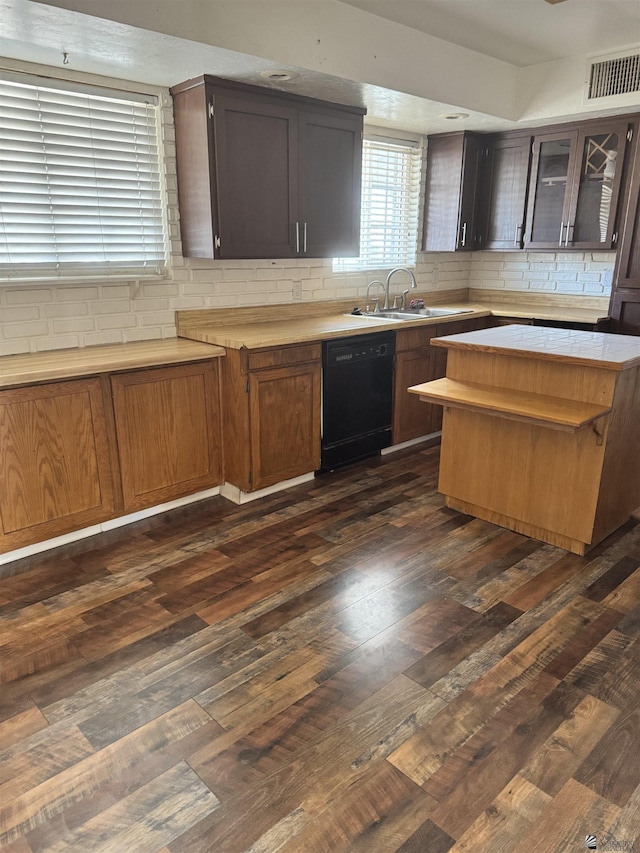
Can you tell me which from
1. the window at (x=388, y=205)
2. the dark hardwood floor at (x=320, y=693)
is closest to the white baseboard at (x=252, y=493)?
the dark hardwood floor at (x=320, y=693)

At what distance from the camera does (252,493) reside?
3.48m

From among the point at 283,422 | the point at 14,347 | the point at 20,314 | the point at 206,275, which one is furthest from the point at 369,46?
the point at 14,347

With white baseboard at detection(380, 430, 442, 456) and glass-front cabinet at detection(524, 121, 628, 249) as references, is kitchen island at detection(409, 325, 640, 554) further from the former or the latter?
glass-front cabinet at detection(524, 121, 628, 249)

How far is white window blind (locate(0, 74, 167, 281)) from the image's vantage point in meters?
2.82

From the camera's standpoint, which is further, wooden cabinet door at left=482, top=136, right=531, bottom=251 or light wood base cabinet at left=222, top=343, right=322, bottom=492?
wooden cabinet door at left=482, top=136, right=531, bottom=251

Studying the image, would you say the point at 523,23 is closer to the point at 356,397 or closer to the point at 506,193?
the point at 506,193

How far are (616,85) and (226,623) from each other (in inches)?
158

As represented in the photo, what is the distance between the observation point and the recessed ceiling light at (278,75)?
2.96 m

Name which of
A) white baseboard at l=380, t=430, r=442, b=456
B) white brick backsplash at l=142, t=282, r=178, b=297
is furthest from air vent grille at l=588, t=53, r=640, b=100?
white brick backsplash at l=142, t=282, r=178, b=297

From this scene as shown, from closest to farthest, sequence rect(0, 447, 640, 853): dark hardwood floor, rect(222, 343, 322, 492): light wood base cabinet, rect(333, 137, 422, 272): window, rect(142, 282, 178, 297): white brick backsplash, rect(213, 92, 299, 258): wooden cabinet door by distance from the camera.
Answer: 1. rect(0, 447, 640, 853): dark hardwood floor
2. rect(213, 92, 299, 258): wooden cabinet door
3. rect(222, 343, 322, 492): light wood base cabinet
4. rect(142, 282, 178, 297): white brick backsplash
5. rect(333, 137, 422, 272): window

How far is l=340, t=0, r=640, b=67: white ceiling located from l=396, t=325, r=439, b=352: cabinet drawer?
1.76 m

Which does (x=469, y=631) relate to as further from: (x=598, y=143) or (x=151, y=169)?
(x=598, y=143)

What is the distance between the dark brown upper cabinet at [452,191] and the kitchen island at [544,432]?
175 cm

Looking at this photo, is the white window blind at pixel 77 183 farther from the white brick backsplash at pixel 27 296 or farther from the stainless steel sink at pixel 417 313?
the stainless steel sink at pixel 417 313
